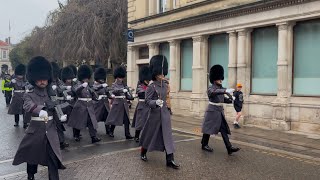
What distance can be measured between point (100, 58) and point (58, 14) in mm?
5182

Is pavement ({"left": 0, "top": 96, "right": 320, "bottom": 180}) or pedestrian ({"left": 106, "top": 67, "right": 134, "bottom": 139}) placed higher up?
pedestrian ({"left": 106, "top": 67, "right": 134, "bottom": 139})

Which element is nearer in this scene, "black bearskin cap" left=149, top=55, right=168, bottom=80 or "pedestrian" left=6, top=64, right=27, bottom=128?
"black bearskin cap" left=149, top=55, right=168, bottom=80

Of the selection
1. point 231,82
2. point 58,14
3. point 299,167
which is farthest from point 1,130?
point 58,14

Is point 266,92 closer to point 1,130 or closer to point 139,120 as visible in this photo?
point 139,120

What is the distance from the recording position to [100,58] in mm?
25094

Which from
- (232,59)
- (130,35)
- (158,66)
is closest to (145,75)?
(158,66)

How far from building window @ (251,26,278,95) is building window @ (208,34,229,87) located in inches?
61.9

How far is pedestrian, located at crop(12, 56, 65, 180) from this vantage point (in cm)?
634

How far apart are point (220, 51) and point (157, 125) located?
28.9 feet

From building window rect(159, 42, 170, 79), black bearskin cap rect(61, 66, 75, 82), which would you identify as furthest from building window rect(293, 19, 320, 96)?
building window rect(159, 42, 170, 79)

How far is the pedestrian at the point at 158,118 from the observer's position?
7.95 metres

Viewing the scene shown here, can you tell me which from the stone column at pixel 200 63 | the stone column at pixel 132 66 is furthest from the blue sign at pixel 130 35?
the stone column at pixel 200 63

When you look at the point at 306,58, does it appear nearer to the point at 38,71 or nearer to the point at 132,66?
the point at 38,71

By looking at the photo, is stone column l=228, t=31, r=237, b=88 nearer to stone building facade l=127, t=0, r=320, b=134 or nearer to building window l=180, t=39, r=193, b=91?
stone building facade l=127, t=0, r=320, b=134
